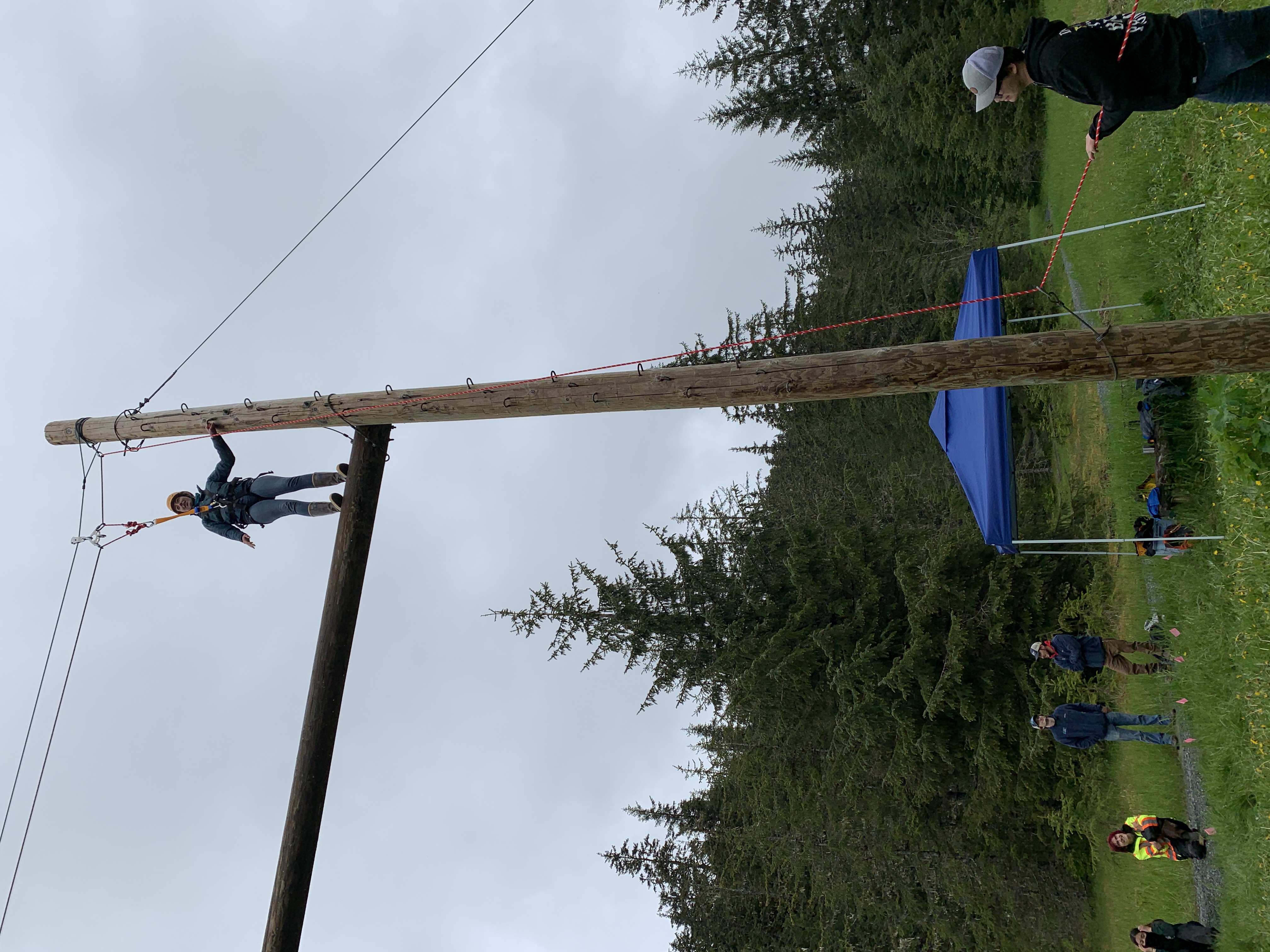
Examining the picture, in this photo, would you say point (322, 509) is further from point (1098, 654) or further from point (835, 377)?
point (1098, 654)

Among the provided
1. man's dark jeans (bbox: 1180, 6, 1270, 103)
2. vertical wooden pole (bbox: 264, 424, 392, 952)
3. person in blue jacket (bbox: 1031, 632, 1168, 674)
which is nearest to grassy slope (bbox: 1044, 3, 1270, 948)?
person in blue jacket (bbox: 1031, 632, 1168, 674)

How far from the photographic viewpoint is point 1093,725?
895cm

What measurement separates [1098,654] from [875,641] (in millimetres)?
3211

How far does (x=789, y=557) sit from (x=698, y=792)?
9.19 metres

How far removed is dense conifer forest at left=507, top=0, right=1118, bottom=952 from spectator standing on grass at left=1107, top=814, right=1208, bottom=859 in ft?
7.54

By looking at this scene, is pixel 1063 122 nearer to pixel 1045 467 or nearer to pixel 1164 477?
pixel 1045 467

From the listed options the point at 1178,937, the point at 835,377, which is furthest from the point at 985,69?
the point at 1178,937

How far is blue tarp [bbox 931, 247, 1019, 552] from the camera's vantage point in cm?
773

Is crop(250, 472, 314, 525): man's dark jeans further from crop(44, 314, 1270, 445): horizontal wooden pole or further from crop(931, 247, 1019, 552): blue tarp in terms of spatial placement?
crop(931, 247, 1019, 552): blue tarp

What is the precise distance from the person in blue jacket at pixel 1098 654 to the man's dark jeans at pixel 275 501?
321 inches

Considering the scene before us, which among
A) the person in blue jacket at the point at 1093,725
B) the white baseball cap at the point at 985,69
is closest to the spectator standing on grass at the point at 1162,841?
the person in blue jacket at the point at 1093,725

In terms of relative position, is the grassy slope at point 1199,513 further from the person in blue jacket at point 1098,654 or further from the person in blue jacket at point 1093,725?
the person in blue jacket at point 1093,725

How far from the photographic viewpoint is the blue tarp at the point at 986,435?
25.4ft

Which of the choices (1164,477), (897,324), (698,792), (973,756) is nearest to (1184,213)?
(1164,477)
